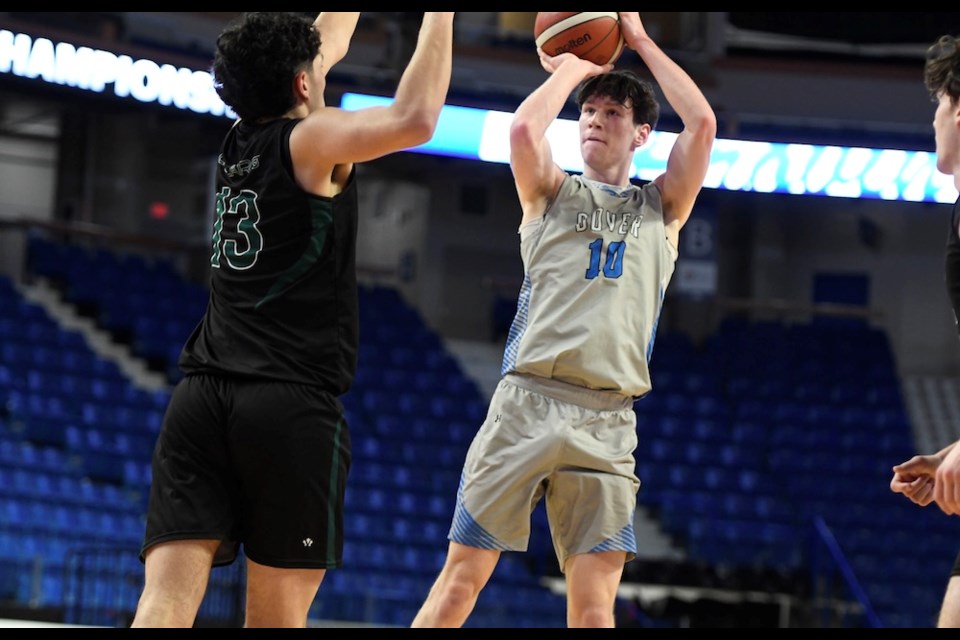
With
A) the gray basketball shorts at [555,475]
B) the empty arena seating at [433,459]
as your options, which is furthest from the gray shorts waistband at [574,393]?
the empty arena seating at [433,459]

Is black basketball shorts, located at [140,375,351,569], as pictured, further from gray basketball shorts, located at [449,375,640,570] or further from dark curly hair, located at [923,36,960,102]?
dark curly hair, located at [923,36,960,102]

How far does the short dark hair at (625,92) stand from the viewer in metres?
4.48

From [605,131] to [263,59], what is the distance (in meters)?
1.45

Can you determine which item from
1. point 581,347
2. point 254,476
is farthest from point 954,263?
point 254,476

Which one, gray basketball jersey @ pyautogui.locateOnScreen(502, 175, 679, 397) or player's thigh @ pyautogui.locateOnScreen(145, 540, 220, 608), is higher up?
gray basketball jersey @ pyautogui.locateOnScreen(502, 175, 679, 397)

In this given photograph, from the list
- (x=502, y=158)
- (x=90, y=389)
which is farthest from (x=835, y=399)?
(x=90, y=389)

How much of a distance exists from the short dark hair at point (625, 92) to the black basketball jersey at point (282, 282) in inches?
51.3

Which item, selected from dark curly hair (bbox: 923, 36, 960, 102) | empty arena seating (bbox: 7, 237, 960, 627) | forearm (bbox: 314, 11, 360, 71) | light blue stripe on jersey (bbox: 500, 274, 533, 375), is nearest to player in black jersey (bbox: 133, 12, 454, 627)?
forearm (bbox: 314, 11, 360, 71)

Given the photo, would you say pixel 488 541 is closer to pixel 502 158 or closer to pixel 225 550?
pixel 225 550

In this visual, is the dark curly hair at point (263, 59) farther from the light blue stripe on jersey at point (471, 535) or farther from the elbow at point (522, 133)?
the light blue stripe on jersey at point (471, 535)

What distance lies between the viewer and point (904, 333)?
2044 centimetres

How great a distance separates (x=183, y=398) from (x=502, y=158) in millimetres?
11905

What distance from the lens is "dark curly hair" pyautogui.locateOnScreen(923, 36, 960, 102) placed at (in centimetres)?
345

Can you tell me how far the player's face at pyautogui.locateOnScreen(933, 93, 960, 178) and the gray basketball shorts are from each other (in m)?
1.34
